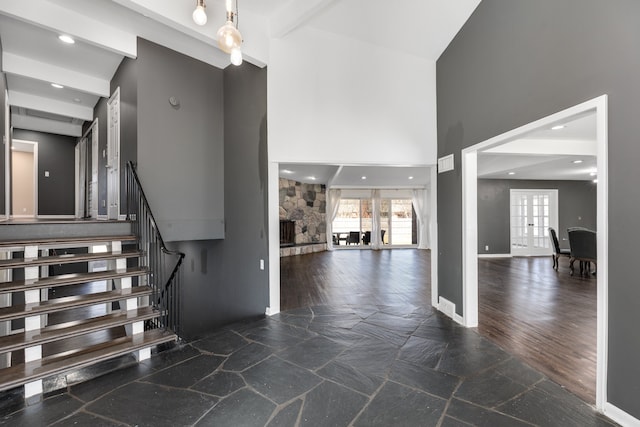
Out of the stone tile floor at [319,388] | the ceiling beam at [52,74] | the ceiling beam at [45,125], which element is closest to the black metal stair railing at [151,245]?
the stone tile floor at [319,388]

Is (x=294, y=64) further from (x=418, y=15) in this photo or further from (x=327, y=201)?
(x=327, y=201)

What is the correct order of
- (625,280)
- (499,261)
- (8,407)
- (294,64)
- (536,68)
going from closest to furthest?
(625,280), (8,407), (536,68), (294,64), (499,261)

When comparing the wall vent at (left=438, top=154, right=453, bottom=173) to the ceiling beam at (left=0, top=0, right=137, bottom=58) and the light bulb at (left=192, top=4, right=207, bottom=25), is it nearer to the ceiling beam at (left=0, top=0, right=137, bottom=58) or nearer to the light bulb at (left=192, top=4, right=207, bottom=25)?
the light bulb at (left=192, top=4, right=207, bottom=25)

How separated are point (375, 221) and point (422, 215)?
1.85 meters

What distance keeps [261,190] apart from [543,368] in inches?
144

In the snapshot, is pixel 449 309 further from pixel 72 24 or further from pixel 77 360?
pixel 72 24

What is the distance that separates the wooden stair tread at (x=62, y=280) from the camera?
2429 mm

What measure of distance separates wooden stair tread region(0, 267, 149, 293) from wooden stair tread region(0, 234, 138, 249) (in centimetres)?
35

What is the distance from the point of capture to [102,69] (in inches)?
187

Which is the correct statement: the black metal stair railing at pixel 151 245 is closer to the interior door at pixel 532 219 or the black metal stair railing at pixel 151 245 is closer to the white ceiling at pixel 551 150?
the white ceiling at pixel 551 150

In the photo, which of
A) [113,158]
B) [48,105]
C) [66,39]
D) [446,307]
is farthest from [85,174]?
[446,307]

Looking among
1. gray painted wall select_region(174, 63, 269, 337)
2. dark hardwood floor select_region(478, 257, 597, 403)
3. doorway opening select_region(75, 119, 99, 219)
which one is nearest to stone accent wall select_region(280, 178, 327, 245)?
gray painted wall select_region(174, 63, 269, 337)

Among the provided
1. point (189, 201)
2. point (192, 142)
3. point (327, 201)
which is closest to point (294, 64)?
point (192, 142)

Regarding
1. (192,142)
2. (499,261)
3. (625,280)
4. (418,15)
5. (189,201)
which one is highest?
(418,15)
